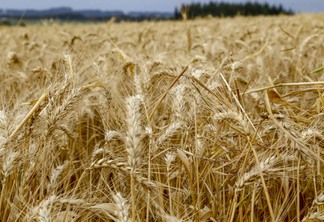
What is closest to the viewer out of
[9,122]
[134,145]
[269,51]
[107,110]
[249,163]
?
Result: [134,145]

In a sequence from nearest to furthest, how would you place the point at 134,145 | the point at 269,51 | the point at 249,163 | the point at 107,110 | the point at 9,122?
the point at 134,145 < the point at 249,163 < the point at 9,122 < the point at 107,110 < the point at 269,51

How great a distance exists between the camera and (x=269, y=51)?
369 centimetres

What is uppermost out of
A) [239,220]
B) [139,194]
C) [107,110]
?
[107,110]

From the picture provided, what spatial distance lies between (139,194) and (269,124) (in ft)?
1.69

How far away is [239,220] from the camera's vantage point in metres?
1.41

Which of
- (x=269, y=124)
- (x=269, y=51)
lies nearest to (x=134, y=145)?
(x=269, y=124)

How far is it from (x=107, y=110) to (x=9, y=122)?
445mm

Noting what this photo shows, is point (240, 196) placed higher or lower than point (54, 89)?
lower

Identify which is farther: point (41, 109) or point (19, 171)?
point (19, 171)

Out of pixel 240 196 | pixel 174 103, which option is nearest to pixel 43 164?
pixel 174 103

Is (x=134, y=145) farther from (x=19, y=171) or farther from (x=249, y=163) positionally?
(x=19, y=171)

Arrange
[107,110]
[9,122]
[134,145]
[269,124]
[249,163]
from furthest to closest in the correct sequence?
[107,110], [269,124], [9,122], [249,163], [134,145]

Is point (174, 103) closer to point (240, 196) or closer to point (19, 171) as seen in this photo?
point (240, 196)

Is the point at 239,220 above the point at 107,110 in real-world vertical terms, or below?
below
